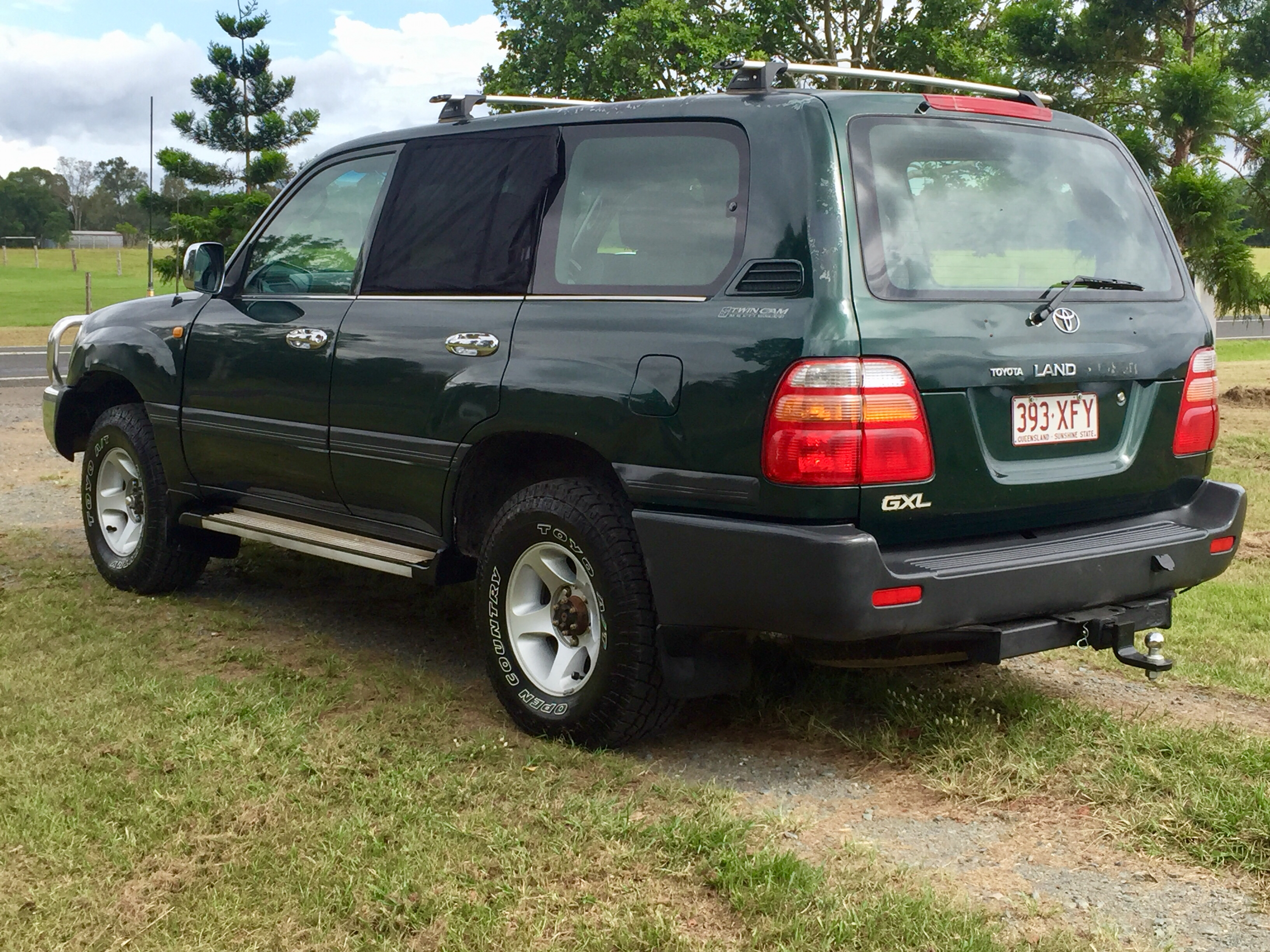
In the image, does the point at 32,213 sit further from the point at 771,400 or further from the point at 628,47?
the point at 771,400

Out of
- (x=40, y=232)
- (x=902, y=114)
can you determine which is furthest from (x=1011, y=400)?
(x=40, y=232)

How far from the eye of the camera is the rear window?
12.4 feet

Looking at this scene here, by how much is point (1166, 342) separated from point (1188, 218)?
28.0ft

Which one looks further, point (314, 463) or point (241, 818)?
point (314, 463)

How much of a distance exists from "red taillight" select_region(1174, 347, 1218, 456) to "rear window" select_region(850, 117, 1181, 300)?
0.25 m

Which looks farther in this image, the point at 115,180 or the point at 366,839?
the point at 115,180

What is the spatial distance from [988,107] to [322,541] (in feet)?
8.96

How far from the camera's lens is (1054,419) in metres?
3.92

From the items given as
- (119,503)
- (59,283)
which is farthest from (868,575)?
(59,283)

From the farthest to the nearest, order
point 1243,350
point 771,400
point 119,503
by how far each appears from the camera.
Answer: point 1243,350
point 119,503
point 771,400

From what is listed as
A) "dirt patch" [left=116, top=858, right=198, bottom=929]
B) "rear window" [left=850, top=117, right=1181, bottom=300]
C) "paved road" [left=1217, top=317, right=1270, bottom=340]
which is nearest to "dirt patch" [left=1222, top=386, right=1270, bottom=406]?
"rear window" [left=850, top=117, right=1181, bottom=300]

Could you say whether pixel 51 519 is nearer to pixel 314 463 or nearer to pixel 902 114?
pixel 314 463

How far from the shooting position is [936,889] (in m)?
3.27

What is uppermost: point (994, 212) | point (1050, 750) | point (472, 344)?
point (994, 212)
